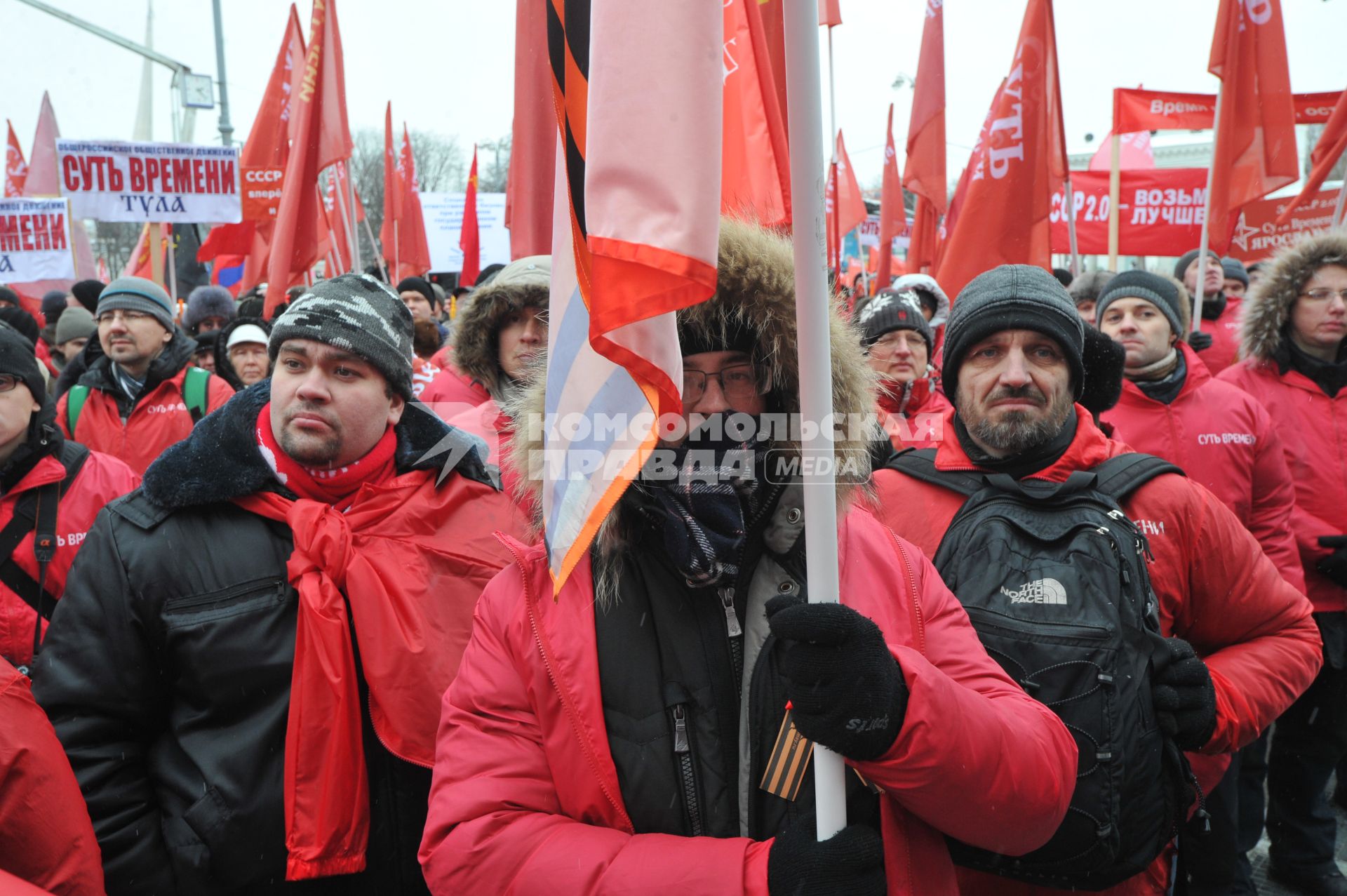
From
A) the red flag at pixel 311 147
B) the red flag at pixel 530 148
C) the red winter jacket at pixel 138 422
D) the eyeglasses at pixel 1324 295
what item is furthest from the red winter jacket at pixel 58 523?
the eyeglasses at pixel 1324 295

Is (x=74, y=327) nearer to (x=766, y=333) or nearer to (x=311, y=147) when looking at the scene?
(x=311, y=147)

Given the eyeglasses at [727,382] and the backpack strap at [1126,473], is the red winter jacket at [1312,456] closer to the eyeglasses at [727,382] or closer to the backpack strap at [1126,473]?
the backpack strap at [1126,473]

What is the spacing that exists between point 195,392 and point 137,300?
25.3 inches

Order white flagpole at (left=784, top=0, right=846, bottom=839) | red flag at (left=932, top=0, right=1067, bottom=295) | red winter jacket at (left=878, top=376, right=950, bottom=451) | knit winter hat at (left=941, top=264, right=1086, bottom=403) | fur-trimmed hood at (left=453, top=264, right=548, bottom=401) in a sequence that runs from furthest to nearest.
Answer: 1. red flag at (left=932, top=0, right=1067, bottom=295)
2. red winter jacket at (left=878, top=376, right=950, bottom=451)
3. fur-trimmed hood at (left=453, top=264, right=548, bottom=401)
4. knit winter hat at (left=941, top=264, right=1086, bottom=403)
5. white flagpole at (left=784, top=0, right=846, bottom=839)

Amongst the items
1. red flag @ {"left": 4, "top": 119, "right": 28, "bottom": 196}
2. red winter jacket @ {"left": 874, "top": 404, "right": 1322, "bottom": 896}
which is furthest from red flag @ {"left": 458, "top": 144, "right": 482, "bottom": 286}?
red flag @ {"left": 4, "top": 119, "right": 28, "bottom": 196}

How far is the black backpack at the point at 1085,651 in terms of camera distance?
200 centimetres

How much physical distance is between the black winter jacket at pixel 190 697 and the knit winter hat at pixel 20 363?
1345 millimetres

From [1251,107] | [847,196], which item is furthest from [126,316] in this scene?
[847,196]

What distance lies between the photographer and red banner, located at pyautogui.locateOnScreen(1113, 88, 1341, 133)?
7.97 metres

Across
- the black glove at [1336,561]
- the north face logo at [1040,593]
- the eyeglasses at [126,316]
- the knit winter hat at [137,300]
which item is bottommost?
the black glove at [1336,561]

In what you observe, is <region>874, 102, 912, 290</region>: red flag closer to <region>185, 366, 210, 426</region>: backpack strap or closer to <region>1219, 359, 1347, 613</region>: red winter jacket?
<region>1219, 359, 1347, 613</region>: red winter jacket

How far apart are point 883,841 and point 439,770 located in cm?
77

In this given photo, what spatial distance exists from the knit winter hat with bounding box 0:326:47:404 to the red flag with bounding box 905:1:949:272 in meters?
5.05

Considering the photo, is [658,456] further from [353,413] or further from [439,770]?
[353,413]
